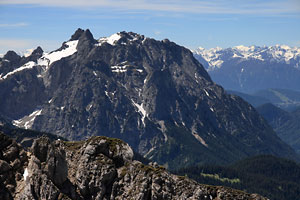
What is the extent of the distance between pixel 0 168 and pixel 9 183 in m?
3.18

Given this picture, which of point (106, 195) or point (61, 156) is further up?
point (61, 156)

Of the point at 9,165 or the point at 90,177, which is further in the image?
the point at 90,177

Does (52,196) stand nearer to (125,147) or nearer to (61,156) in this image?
(61,156)

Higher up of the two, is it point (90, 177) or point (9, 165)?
point (9, 165)

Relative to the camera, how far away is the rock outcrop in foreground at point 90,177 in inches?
3378

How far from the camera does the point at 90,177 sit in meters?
91.1

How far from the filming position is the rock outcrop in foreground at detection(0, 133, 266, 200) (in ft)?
282

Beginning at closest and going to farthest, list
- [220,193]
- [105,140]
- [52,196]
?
1. [52,196]
2. [220,193]
3. [105,140]

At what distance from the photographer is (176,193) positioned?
3460 inches

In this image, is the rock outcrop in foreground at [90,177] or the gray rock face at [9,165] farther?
the rock outcrop in foreground at [90,177]

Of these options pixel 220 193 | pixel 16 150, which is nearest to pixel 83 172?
pixel 16 150

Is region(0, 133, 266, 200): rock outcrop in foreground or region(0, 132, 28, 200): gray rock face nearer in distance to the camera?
region(0, 132, 28, 200): gray rock face

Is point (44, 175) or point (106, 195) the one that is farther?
point (106, 195)

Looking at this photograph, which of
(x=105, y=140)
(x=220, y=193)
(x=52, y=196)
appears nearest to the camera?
(x=52, y=196)
